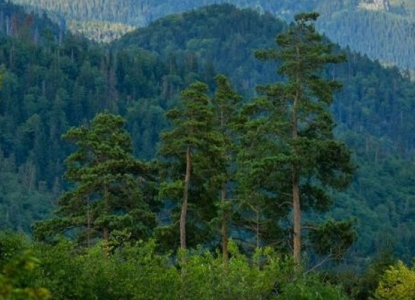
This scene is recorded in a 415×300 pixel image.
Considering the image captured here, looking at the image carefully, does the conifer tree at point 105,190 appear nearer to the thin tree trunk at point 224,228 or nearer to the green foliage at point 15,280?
the thin tree trunk at point 224,228

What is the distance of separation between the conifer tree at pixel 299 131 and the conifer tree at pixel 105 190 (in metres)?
6.34

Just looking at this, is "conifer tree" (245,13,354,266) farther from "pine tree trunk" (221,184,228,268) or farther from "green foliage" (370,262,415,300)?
"green foliage" (370,262,415,300)

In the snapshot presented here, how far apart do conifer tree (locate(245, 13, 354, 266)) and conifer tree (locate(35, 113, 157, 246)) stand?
20.8 feet

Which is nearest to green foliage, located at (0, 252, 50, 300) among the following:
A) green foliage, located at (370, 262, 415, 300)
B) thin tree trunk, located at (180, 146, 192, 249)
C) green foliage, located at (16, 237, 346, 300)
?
green foliage, located at (16, 237, 346, 300)

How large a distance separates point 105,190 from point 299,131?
31.2 feet

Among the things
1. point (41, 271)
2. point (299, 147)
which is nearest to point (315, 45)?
point (299, 147)

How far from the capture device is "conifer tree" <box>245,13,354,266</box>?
146 ft

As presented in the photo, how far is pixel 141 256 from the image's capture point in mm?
36094

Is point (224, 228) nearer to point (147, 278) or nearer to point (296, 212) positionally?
point (296, 212)

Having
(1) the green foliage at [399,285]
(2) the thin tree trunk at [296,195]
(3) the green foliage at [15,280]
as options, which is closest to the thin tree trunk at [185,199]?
(2) the thin tree trunk at [296,195]

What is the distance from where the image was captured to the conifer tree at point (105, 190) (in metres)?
47.3

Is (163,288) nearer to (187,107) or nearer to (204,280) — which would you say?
(204,280)

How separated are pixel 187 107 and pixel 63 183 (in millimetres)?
155657

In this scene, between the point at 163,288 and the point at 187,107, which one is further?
the point at 187,107
